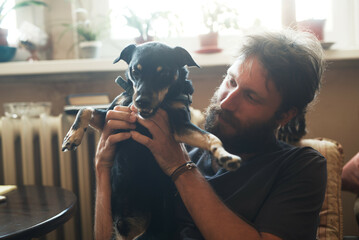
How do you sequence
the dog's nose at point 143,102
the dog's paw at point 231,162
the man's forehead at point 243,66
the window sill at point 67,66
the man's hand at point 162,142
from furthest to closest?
the window sill at point 67,66 < the man's forehead at point 243,66 < the man's hand at point 162,142 < the dog's nose at point 143,102 < the dog's paw at point 231,162

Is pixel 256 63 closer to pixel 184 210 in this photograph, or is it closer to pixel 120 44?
pixel 184 210

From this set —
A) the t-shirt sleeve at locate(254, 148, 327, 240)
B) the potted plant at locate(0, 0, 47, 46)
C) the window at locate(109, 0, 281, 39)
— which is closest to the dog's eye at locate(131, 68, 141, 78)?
the t-shirt sleeve at locate(254, 148, 327, 240)

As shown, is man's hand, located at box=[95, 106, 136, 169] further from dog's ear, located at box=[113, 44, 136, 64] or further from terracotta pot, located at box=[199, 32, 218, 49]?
terracotta pot, located at box=[199, 32, 218, 49]

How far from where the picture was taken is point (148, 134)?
99 centimetres

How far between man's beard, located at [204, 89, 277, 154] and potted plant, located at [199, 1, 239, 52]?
2.57 feet

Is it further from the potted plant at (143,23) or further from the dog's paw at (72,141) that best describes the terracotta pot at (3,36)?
the dog's paw at (72,141)

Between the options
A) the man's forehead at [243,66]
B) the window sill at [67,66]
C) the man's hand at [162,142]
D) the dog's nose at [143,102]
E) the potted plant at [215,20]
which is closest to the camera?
the dog's nose at [143,102]

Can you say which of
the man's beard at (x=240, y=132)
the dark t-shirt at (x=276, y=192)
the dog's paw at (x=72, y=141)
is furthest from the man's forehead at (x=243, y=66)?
the dog's paw at (x=72, y=141)

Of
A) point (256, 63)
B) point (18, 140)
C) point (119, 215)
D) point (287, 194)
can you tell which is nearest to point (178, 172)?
point (119, 215)

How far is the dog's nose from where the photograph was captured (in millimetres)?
844

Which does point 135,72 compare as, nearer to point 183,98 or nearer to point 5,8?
point 183,98

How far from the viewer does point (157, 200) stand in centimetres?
96

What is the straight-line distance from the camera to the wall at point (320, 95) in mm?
1870

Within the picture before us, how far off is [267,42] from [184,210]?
2.11 ft
